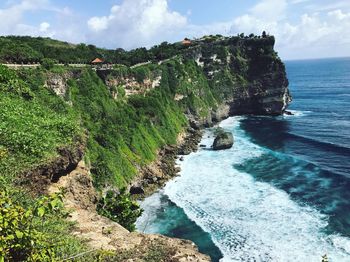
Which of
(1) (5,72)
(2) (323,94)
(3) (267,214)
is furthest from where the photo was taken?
(2) (323,94)

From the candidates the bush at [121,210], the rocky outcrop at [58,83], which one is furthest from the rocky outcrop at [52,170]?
the rocky outcrop at [58,83]

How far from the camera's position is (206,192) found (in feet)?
193

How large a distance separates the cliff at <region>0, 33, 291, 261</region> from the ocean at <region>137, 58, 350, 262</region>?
288 inches

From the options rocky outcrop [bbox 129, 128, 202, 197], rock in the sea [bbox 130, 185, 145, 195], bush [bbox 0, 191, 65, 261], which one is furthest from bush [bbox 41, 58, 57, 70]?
bush [bbox 0, 191, 65, 261]

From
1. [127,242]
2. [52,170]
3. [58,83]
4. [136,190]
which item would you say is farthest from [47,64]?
[127,242]

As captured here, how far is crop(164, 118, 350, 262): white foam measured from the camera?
4156 centimetres

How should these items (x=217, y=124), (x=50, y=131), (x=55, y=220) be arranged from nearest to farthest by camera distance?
(x=55, y=220) < (x=50, y=131) < (x=217, y=124)

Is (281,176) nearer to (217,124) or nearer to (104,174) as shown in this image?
(104,174)

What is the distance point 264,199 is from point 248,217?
7102 millimetres

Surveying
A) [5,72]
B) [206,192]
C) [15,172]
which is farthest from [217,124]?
[15,172]

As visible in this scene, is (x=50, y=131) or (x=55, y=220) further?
(x=50, y=131)

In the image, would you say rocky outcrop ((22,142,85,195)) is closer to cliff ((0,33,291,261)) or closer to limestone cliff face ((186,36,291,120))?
cliff ((0,33,291,261))

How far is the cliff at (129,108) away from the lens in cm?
3216

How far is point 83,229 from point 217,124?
84874 millimetres
